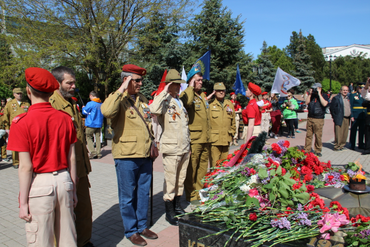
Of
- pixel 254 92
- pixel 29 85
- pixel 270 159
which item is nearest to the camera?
pixel 29 85

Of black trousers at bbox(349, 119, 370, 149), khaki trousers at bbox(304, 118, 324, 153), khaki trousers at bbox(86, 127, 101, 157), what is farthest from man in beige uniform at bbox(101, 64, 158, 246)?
black trousers at bbox(349, 119, 370, 149)

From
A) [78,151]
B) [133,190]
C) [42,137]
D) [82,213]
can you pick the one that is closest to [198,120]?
[133,190]

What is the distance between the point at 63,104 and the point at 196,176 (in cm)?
267

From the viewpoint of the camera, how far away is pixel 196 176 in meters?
4.91

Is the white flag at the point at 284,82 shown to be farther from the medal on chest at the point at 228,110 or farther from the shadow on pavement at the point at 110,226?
the shadow on pavement at the point at 110,226

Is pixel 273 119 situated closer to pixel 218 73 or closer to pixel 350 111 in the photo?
pixel 350 111

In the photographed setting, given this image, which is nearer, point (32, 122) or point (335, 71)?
point (32, 122)

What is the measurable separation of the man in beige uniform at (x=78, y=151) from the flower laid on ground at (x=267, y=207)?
1.40 meters

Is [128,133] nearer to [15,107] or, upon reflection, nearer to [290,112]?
[15,107]

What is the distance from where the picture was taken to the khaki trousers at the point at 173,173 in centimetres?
→ 387

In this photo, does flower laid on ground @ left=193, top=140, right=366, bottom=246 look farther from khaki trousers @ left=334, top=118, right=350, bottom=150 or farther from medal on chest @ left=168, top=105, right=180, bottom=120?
khaki trousers @ left=334, top=118, right=350, bottom=150

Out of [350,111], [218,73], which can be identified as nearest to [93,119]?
[350,111]

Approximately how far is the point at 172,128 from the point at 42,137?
1.88 m

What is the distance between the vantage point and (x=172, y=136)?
3869mm
